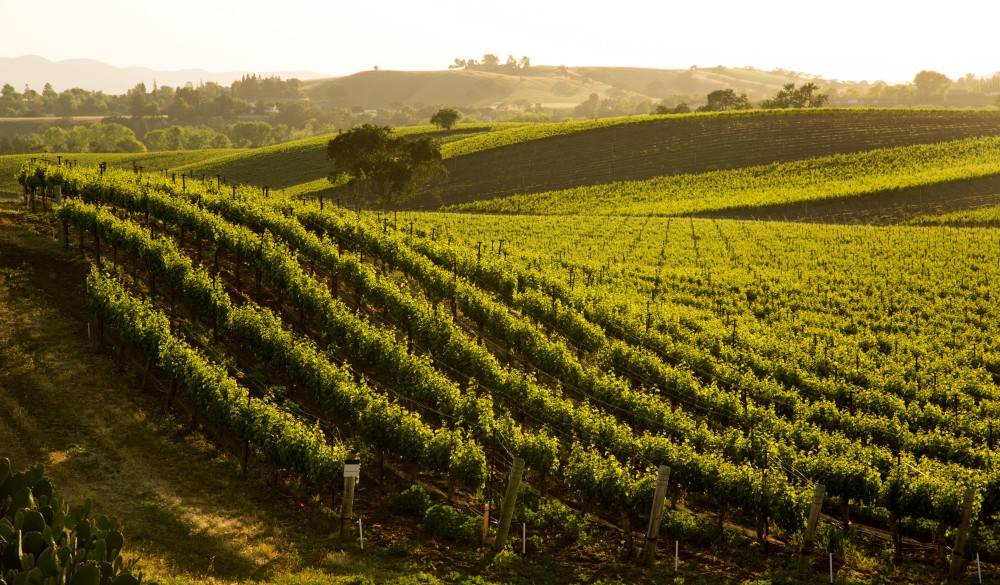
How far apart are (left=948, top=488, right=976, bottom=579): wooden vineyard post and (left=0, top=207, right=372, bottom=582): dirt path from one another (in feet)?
48.1

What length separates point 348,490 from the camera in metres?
21.0

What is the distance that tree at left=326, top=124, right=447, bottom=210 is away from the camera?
80.3 meters

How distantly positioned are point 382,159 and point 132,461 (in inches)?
2320

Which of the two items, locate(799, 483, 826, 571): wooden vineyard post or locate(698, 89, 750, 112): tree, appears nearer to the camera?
locate(799, 483, 826, 571): wooden vineyard post

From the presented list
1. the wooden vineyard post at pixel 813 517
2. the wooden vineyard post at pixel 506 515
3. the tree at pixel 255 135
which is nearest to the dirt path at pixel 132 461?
the wooden vineyard post at pixel 506 515

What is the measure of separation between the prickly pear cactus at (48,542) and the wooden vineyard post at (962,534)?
18.5 metres

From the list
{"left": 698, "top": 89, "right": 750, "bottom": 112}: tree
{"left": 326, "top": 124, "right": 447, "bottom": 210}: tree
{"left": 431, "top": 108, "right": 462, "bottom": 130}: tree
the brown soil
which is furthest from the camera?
A: {"left": 698, "top": 89, "right": 750, "bottom": 112}: tree

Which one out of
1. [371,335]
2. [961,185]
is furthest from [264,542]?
[961,185]

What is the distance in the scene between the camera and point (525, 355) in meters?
34.4

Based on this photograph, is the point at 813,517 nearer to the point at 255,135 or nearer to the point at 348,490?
the point at 348,490

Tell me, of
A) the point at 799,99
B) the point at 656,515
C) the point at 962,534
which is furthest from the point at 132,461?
the point at 799,99

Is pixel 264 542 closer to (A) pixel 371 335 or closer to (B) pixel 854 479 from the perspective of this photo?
(A) pixel 371 335

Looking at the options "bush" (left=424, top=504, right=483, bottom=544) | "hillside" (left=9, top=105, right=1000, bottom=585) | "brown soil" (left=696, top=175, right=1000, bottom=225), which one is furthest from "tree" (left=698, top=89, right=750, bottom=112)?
"bush" (left=424, top=504, right=483, bottom=544)

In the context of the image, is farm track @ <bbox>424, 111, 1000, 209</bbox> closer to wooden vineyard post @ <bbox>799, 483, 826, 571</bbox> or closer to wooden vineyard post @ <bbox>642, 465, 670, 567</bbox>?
wooden vineyard post @ <bbox>642, 465, 670, 567</bbox>
